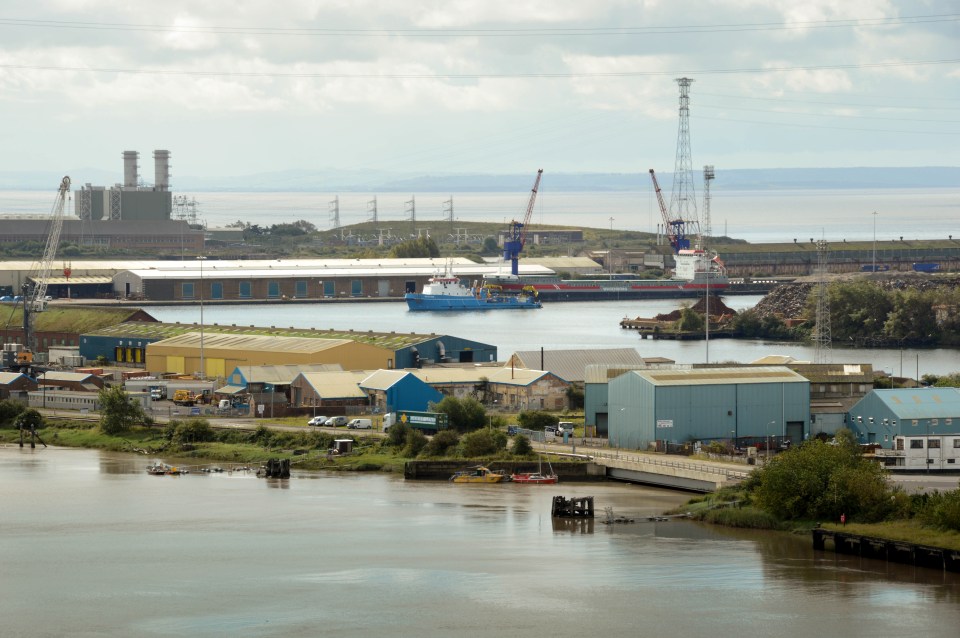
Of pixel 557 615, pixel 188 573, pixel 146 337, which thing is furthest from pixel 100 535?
pixel 146 337

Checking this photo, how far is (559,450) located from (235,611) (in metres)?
6.30

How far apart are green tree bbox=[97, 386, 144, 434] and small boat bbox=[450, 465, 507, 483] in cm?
520

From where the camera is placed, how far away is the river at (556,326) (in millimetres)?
30016

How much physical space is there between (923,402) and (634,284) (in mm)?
37550

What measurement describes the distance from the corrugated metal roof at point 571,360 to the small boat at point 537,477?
5116mm

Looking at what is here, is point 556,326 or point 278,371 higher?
point 556,326

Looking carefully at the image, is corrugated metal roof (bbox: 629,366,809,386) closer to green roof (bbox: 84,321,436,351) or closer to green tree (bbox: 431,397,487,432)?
green tree (bbox: 431,397,487,432)

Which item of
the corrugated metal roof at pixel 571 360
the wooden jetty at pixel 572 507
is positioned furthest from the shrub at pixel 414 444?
the corrugated metal roof at pixel 571 360

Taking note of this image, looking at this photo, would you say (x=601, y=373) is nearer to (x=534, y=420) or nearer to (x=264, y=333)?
(x=534, y=420)

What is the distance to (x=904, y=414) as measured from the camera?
1584 centimetres

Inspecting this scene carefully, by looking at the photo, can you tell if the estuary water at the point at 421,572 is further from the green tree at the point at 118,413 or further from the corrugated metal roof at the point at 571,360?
the corrugated metal roof at the point at 571,360

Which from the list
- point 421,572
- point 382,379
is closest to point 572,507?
point 421,572

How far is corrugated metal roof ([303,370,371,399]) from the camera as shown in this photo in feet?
66.6

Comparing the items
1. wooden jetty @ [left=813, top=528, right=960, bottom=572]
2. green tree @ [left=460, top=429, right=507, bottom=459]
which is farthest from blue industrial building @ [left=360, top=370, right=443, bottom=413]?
wooden jetty @ [left=813, top=528, right=960, bottom=572]
